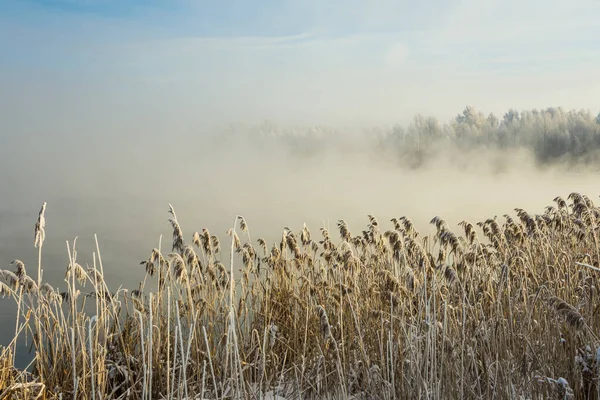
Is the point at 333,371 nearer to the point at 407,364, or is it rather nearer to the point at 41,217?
the point at 407,364

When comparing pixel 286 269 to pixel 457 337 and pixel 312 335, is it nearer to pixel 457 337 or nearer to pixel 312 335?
pixel 312 335

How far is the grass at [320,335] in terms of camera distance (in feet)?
11.3

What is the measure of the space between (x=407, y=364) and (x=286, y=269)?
1703mm

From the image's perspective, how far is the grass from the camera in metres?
3.44

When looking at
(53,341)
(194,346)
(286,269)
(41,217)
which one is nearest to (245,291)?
(286,269)

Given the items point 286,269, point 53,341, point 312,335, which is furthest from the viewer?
point 286,269

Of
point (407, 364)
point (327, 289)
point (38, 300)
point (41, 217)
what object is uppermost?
point (41, 217)

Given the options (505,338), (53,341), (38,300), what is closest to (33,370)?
(53,341)

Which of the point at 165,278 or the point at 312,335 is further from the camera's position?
the point at 312,335

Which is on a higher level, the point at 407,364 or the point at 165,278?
the point at 165,278

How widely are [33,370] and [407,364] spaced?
2.62 meters

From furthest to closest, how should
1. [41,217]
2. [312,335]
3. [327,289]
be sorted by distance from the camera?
[327,289] → [312,335] → [41,217]

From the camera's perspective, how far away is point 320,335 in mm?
4523

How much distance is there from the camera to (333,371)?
3.96m
